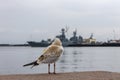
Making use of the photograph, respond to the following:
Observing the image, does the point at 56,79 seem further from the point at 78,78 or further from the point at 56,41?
the point at 56,41

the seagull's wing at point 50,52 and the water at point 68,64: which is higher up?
the seagull's wing at point 50,52

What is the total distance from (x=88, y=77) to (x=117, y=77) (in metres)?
0.88

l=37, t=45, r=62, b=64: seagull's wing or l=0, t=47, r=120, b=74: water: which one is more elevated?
l=37, t=45, r=62, b=64: seagull's wing

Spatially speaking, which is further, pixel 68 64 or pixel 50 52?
pixel 68 64

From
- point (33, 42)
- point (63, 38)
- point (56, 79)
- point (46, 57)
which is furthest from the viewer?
point (33, 42)

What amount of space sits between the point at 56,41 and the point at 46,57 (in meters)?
0.87

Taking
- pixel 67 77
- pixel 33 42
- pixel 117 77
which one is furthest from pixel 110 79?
pixel 33 42

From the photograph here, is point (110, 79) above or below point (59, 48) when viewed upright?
below

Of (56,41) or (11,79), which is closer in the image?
(11,79)

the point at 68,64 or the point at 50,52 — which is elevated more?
the point at 50,52

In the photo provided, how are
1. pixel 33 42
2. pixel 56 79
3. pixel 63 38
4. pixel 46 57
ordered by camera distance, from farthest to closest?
1. pixel 33 42
2. pixel 63 38
3. pixel 46 57
4. pixel 56 79

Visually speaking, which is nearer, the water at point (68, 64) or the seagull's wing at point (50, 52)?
the seagull's wing at point (50, 52)

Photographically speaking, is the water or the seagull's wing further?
the water

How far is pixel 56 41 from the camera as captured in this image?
1266cm
